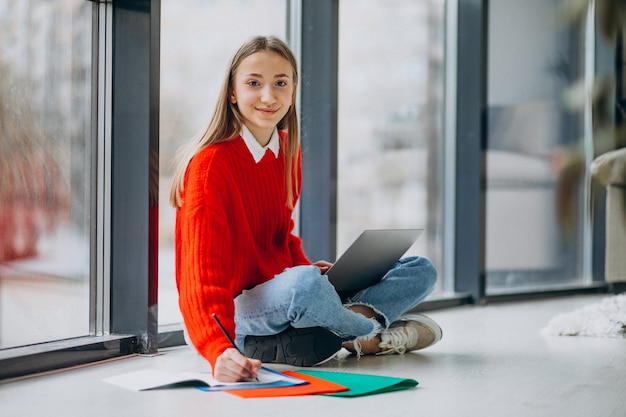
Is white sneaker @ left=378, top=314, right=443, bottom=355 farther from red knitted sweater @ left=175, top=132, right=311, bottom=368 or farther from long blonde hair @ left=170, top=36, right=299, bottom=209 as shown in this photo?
long blonde hair @ left=170, top=36, right=299, bottom=209

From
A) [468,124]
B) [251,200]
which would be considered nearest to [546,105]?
[468,124]

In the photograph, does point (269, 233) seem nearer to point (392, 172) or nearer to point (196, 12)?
point (196, 12)

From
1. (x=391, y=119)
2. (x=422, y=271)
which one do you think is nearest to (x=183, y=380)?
(x=422, y=271)

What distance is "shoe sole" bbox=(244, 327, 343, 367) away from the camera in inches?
64.1

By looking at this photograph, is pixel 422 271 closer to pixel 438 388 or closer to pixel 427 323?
pixel 427 323

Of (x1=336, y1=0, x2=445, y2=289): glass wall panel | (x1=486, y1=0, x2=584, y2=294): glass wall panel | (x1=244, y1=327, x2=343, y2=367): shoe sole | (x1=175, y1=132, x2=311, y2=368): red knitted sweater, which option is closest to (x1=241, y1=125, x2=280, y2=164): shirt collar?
(x1=175, y1=132, x2=311, y2=368): red knitted sweater

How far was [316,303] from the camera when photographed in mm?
1564

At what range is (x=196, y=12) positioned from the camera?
6.90 feet

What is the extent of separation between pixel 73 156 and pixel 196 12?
0.57 meters

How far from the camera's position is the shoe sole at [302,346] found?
1.63 m

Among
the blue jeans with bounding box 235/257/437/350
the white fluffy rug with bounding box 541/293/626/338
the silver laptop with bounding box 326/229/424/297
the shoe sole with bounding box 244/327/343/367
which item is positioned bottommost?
the white fluffy rug with bounding box 541/293/626/338

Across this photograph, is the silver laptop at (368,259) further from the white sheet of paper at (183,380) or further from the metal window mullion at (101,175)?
the metal window mullion at (101,175)

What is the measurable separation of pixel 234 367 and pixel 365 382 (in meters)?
0.26

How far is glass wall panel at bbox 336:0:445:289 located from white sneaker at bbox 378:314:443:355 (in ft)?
2.38
